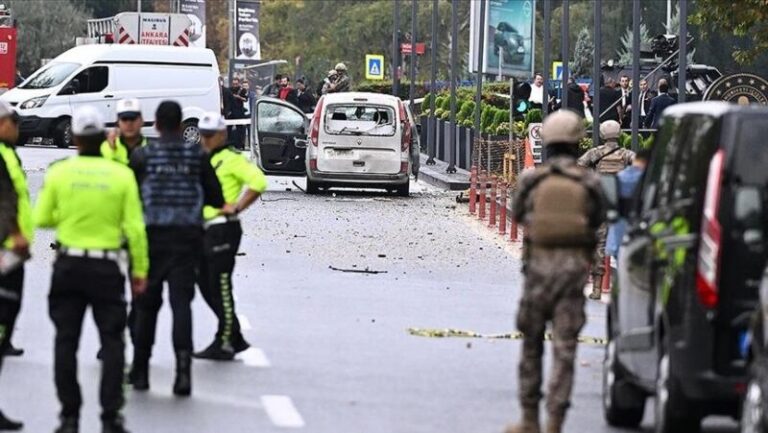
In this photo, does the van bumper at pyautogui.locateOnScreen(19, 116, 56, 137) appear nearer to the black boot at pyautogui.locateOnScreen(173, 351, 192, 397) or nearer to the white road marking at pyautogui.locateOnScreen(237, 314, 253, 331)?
the white road marking at pyautogui.locateOnScreen(237, 314, 253, 331)

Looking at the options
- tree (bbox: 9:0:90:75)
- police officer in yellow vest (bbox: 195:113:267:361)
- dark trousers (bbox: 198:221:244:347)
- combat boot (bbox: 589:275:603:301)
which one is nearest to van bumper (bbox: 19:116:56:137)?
combat boot (bbox: 589:275:603:301)

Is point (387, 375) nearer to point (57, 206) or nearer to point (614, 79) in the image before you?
point (57, 206)

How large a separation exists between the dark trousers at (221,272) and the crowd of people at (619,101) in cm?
2476

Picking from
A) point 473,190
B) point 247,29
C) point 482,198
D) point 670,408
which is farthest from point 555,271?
point 247,29

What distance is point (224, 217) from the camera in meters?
14.2

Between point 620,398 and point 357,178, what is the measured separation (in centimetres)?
2420

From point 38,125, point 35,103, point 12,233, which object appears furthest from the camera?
point 38,125

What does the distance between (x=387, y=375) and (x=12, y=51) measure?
36354 millimetres

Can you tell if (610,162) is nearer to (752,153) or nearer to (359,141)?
(752,153)

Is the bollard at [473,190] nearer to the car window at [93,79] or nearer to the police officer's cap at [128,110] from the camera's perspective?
the police officer's cap at [128,110]

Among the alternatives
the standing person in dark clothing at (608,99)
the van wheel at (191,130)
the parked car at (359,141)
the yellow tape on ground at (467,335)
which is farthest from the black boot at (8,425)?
the van wheel at (191,130)

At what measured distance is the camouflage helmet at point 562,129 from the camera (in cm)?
1090

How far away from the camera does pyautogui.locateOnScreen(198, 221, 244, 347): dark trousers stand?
1425 centimetres

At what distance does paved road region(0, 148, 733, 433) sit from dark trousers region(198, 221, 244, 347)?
24 cm
